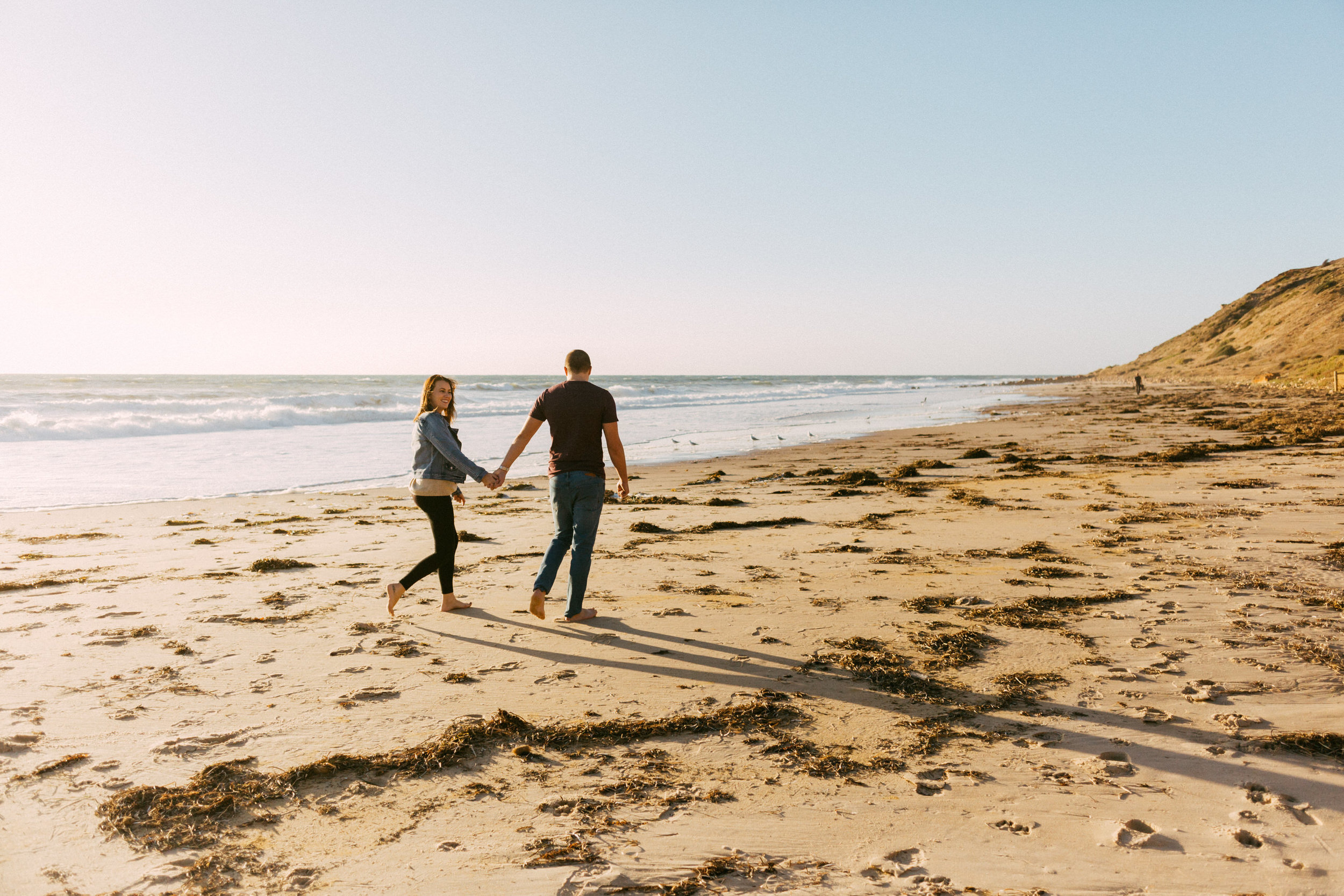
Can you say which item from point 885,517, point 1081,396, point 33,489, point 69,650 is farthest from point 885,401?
point 69,650

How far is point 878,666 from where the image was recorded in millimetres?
4223

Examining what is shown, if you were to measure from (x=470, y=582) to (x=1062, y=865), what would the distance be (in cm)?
503

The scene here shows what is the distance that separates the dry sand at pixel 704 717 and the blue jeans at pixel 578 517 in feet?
→ 1.05

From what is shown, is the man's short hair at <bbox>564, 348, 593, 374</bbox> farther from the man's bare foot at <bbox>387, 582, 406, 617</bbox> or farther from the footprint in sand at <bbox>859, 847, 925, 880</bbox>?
the footprint in sand at <bbox>859, 847, 925, 880</bbox>

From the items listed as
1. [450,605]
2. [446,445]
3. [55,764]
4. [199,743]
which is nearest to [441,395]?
[446,445]

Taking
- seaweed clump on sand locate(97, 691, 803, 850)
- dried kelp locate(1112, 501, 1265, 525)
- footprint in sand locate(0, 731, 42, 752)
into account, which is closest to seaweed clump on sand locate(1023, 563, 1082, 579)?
dried kelp locate(1112, 501, 1265, 525)

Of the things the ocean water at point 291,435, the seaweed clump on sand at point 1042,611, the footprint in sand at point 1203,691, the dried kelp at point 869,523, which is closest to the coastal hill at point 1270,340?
the ocean water at point 291,435

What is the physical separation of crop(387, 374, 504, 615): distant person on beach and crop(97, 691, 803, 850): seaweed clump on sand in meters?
2.14

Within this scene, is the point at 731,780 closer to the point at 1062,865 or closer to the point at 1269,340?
the point at 1062,865

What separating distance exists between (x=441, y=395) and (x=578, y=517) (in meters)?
1.49

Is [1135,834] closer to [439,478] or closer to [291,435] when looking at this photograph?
[439,478]

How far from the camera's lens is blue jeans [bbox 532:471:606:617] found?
206 inches

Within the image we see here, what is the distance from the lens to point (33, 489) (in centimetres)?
1204

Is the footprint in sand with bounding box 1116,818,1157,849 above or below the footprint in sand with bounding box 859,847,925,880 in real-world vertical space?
above
